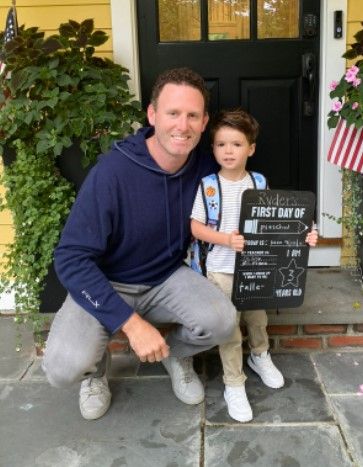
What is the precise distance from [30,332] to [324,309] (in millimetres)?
1654

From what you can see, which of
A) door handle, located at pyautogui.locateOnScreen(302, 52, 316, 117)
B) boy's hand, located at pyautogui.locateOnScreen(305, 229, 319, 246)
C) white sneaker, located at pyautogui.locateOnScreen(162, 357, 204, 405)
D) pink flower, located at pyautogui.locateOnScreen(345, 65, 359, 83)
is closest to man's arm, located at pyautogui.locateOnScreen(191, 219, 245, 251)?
boy's hand, located at pyautogui.locateOnScreen(305, 229, 319, 246)

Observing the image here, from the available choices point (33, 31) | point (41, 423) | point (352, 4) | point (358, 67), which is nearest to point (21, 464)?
point (41, 423)

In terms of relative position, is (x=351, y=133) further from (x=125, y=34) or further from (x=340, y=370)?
(x=125, y=34)

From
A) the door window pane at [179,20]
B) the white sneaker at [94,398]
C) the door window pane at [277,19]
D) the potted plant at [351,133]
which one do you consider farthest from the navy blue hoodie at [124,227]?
the door window pane at [277,19]

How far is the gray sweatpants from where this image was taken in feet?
6.70

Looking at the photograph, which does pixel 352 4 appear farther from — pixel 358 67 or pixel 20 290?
pixel 20 290

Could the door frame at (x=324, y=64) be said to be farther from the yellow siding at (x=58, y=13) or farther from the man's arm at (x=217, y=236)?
the man's arm at (x=217, y=236)

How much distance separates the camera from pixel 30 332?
9.77 feet

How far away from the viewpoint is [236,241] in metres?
2.13

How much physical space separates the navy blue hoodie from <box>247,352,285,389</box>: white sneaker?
0.60 metres

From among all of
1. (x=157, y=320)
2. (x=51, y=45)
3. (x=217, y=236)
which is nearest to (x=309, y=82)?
(x=217, y=236)

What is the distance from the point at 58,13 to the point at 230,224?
Result: 1.69m

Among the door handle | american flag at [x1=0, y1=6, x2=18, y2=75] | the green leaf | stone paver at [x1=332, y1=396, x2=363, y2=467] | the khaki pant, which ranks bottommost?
stone paver at [x1=332, y1=396, x2=363, y2=467]

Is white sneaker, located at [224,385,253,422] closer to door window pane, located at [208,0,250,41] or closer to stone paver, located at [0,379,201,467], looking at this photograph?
stone paver, located at [0,379,201,467]
